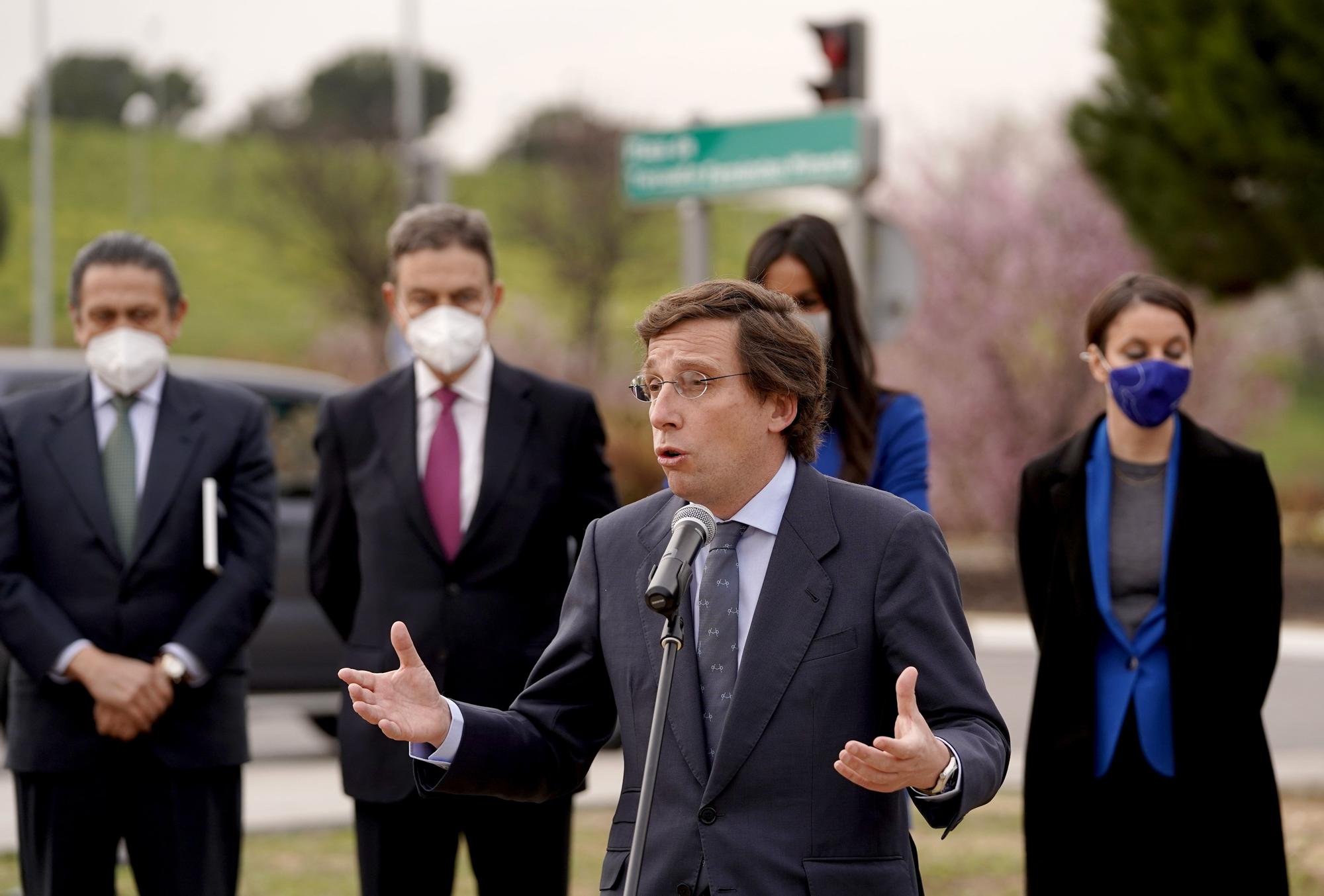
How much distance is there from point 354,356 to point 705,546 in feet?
140

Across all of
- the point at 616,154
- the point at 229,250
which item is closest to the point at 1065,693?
the point at 616,154

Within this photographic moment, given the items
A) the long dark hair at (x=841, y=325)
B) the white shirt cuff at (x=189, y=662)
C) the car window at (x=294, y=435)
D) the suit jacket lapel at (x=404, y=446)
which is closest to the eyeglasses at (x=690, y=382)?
the long dark hair at (x=841, y=325)

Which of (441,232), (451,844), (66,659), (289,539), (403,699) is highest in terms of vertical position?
(441,232)

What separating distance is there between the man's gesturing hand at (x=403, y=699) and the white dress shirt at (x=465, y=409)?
6.27ft

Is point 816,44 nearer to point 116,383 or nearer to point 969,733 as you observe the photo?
point 116,383

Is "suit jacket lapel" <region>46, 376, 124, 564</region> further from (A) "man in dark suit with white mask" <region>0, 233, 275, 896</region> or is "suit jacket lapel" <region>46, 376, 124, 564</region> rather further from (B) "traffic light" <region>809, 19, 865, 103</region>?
(B) "traffic light" <region>809, 19, 865, 103</region>

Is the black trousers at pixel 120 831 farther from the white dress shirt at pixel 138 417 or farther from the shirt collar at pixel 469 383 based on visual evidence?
the shirt collar at pixel 469 383

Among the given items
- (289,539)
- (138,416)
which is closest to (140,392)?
(138,416)

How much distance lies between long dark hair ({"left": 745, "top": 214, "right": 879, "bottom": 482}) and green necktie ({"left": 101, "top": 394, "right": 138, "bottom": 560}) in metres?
1.77

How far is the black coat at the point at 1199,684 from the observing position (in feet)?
16.2

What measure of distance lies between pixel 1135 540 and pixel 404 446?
204 centimetres

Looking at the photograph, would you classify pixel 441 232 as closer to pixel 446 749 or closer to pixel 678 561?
pixel 446 749

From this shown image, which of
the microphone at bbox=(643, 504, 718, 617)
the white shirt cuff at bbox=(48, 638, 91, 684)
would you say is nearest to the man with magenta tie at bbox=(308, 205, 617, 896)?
the white shirt cuff at bbox=(48, 638, 91, 684)

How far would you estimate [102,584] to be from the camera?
4875 millimetres
